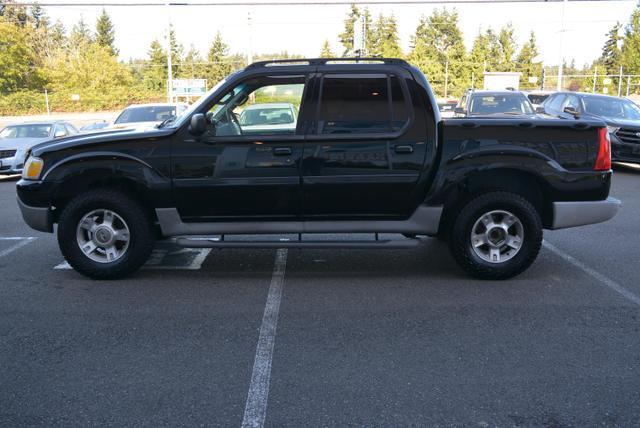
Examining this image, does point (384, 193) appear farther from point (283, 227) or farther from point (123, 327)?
point (123, 327)

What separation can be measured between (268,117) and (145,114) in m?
10.6

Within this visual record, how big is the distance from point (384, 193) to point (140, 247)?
7.58ft

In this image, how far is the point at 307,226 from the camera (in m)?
5.74

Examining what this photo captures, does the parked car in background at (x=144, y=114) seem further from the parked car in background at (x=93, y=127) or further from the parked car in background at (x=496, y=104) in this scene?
the parked car in background at (x=496, y=104)

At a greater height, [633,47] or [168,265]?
[633,47]

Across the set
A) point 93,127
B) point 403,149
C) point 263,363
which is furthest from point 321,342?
point 93,127

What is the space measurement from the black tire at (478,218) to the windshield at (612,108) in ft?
33.1

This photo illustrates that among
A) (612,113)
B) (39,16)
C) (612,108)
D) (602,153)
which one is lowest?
(602,153)

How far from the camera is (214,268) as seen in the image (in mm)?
6309

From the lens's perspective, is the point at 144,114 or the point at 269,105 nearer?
the point at 269,105

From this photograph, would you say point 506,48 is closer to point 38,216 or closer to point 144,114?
point 144,114

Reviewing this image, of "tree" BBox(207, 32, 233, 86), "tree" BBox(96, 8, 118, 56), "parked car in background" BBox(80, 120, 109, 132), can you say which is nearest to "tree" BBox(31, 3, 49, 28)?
"tree" BBox(96, 8, 118, 56)

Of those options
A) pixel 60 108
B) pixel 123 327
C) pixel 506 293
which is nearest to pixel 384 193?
pixel 506 293

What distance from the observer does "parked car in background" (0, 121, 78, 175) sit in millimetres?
14453
